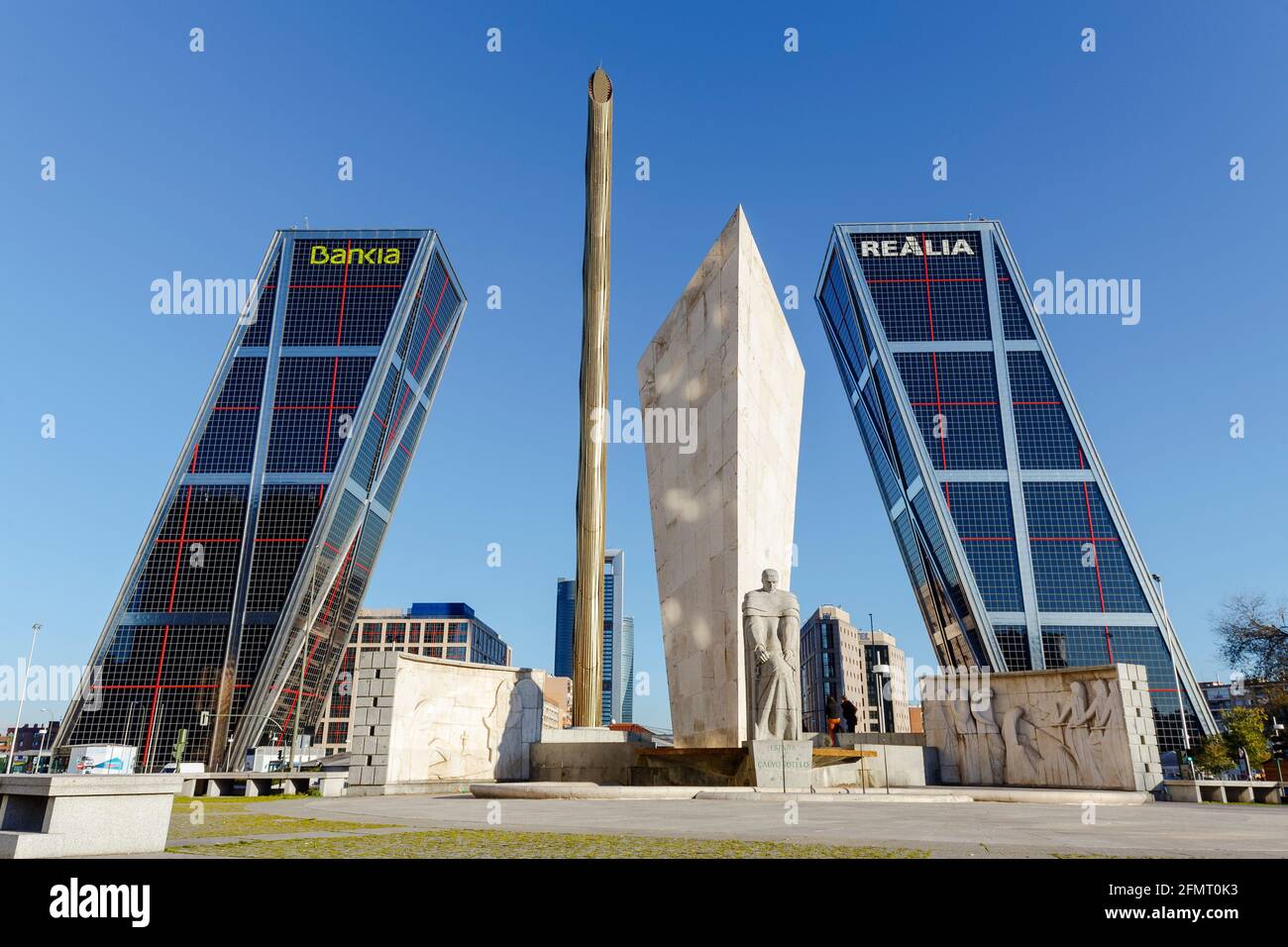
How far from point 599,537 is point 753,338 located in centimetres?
827

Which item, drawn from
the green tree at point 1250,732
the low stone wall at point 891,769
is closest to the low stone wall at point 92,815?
the low stone wall at point 891,769

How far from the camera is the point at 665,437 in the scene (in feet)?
79.8

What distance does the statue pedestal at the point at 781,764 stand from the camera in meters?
12.9

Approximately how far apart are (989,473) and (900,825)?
74.1m

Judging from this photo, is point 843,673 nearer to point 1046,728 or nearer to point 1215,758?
point 1215,758

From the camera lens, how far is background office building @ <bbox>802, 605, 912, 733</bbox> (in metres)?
117

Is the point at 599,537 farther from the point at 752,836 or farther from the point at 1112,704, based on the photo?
the point at 752,836

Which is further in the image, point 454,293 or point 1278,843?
point 454,293

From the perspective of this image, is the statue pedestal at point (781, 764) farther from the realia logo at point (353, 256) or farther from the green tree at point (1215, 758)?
the realia logo at point (353, 256)

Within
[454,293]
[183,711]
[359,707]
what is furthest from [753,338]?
[454,293]

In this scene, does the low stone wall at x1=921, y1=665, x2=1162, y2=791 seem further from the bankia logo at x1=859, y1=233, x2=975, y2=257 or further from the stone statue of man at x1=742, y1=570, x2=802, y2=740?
the bankia logo at x1=859, y1=233, x2=975, y2=257

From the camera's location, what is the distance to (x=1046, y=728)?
17547 millimetres

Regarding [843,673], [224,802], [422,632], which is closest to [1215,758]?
[224,802]
